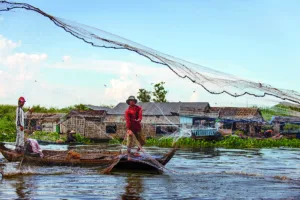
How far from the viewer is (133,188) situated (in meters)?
10.7

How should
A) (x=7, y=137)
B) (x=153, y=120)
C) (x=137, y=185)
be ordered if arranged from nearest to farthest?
1. (x=137, y=185)
2. (x=7, y=137)
3. (x=153, y=120)

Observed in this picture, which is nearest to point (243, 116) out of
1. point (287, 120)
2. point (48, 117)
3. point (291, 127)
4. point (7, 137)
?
point (291, 127)

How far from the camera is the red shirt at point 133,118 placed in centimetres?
1304

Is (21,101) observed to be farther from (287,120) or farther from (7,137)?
(287,120)

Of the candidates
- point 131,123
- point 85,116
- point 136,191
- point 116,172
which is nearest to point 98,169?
point 116,172

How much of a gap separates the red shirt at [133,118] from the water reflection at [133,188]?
4.36 ft

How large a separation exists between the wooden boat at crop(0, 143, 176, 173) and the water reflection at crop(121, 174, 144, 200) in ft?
1.53

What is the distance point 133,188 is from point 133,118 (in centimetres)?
284

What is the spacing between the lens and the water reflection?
378 inches

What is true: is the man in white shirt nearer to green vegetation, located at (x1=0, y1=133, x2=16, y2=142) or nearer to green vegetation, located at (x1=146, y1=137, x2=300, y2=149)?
green vegetation, located at (x1=146, y1=137, x2=300, y2=149)

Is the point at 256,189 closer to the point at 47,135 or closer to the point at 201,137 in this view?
the point at 201,137

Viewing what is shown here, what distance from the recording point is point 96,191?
10062 millimetres

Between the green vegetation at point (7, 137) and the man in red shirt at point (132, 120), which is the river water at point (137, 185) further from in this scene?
the green vegetation at point (7, 137)

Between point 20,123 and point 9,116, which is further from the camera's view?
point 9,116
